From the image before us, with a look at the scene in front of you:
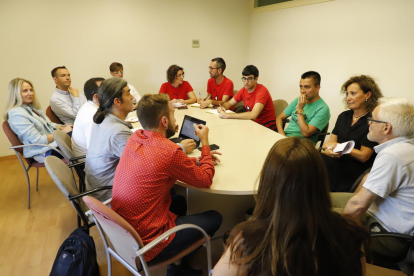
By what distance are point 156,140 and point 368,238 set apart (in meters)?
0.97

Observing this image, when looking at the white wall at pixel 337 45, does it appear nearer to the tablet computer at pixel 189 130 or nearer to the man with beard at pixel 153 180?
the tablet computer at pixel 189 130

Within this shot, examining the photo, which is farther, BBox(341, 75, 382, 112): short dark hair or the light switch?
the light switch

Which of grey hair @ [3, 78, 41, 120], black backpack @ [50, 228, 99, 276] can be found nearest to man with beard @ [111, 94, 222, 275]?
black backpack @ [50, 228, 99, 276]

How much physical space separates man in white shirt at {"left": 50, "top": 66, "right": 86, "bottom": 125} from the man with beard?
7.60ft

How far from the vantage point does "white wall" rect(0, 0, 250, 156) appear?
359cm

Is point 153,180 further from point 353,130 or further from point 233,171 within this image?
point 353,130

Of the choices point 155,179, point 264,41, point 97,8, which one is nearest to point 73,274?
point 155,179

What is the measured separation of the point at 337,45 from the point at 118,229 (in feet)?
11.7

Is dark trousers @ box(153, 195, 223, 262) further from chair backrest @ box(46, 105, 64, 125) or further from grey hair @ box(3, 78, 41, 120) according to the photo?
chair backrest @ box(46, 105, 64, 125)

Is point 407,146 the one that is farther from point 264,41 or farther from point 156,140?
point 264,41

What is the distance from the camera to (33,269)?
1.86 metres

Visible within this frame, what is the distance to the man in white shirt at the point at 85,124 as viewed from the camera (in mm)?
2170

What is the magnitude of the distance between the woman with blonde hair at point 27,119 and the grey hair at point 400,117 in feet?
9.05

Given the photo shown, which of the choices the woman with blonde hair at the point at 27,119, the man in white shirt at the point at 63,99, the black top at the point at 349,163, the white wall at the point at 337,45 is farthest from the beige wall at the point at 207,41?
the woman with blonde hair at the point at 27,119
